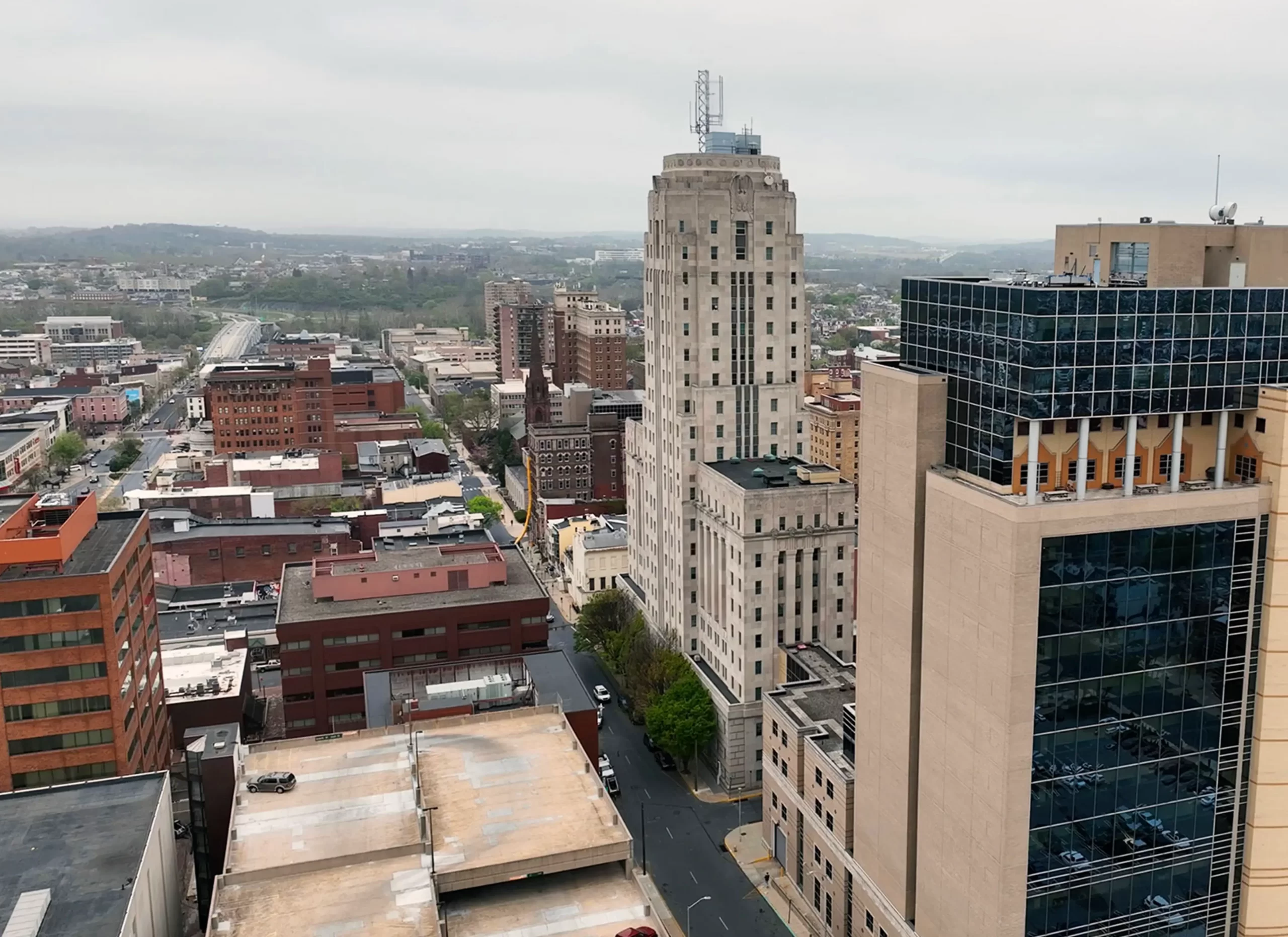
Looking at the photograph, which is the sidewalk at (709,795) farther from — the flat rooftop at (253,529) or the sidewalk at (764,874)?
the flat rooftop at (253,529)

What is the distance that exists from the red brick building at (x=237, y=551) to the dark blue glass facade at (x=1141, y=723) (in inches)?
4562

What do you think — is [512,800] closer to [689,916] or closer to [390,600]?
[689,916]

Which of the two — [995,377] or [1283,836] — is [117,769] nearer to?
[995,377]

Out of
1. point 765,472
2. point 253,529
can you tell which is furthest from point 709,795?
point 253,529

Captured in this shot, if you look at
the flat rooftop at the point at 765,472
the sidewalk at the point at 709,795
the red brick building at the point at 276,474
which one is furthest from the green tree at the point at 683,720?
the red brick building at the point at 276,474

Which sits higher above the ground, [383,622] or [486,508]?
[383,622]

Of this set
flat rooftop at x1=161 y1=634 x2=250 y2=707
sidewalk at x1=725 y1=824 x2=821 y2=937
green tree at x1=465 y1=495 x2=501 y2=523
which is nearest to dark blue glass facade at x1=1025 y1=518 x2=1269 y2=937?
sidewalk at x1=725 y1=824 x2=821 y2=937

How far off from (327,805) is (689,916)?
29372mm

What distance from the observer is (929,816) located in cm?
5869

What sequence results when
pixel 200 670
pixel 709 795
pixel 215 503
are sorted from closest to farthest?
1. pixel 709 795
2. pixel 200 670
3. pixel 215 503

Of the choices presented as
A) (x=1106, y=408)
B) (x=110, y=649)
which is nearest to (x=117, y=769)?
(x=110, y=649)

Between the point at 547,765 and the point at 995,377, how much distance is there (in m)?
38.3

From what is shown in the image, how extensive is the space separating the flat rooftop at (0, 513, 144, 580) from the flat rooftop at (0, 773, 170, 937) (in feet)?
53.3

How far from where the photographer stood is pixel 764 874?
85375mm
